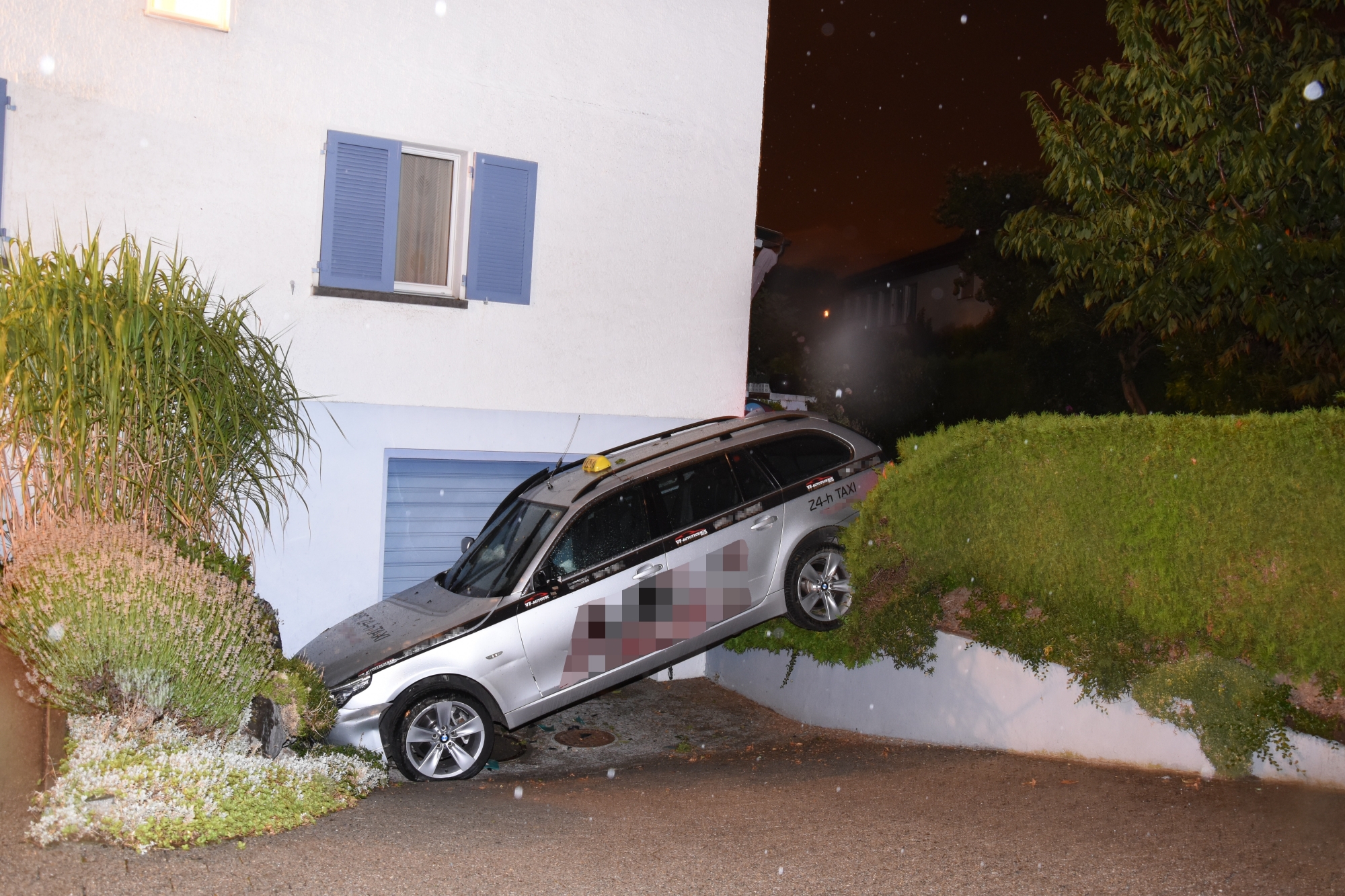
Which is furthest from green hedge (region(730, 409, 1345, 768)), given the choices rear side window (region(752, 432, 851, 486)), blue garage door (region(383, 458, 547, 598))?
blue garage door (region(383, 458, 547, 598))

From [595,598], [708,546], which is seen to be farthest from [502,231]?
[595,598]

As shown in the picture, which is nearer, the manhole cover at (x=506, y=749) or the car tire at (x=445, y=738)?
the car tire at (x=445, y=738)

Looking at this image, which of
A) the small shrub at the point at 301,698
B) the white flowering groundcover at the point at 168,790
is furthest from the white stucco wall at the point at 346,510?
the white flowering groundcover at the point at 168,790

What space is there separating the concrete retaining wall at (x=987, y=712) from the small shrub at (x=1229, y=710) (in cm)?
11

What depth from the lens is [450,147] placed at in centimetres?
992

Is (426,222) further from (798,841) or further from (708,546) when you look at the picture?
(798,841)

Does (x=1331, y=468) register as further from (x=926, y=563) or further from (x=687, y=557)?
(x=687, y=557)

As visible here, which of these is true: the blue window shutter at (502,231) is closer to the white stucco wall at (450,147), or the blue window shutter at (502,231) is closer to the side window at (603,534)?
the white stucco wall at (450,147)

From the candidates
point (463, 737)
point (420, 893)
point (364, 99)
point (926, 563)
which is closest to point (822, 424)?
point (926, 563)

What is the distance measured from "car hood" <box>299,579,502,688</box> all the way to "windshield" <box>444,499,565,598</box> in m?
0.14

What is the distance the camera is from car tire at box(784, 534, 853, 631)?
8.53 metres

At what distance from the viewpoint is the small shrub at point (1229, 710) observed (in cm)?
609

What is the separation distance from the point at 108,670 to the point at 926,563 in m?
5.80

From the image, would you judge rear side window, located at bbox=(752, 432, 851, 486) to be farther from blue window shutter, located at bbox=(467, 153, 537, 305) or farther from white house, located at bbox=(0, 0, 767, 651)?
blue window shutter, located at bbox=(467, 153, 537, 305)
